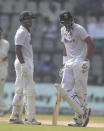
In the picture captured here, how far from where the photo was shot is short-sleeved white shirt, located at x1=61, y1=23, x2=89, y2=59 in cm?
1069

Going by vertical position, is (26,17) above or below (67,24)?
above

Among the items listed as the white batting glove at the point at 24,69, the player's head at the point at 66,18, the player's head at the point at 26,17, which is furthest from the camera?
the player's head at the point at 26,17

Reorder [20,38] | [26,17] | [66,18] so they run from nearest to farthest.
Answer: [66,18]
[20,38]
[26,17]

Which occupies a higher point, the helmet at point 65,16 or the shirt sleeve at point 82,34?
the helmet at point 65,16

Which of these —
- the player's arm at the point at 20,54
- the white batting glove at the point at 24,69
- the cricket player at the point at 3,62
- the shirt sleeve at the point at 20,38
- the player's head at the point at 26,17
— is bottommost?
the cricket player at the point at 3,62

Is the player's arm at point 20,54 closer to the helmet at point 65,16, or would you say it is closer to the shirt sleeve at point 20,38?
the shirt sleeve at point 20,38

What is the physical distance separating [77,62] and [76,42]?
1.24 ft

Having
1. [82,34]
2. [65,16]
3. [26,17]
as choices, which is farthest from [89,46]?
[26,17]

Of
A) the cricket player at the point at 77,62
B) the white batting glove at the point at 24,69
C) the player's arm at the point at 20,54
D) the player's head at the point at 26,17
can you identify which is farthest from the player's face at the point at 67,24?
the white batting glove at the point at 24,69

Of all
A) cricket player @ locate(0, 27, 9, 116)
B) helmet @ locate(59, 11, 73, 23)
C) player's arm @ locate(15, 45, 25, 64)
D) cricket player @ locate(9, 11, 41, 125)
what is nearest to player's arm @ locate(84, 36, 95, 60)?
helmet @ locate(59, 11, 73, 23)

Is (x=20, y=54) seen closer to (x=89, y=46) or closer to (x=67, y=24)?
(x=67, y=24)

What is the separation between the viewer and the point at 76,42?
10.8 metres

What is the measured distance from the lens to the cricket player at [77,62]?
1052cm

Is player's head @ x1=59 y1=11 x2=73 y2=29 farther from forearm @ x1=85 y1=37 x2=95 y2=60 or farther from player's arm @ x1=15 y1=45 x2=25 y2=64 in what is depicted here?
player's arm @ x1=15 y1=45 x2=25 y2=64
